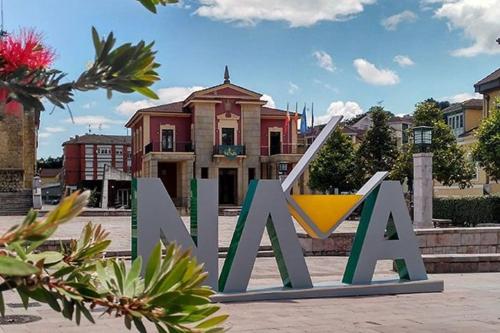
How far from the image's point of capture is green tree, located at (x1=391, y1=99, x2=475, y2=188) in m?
36.4

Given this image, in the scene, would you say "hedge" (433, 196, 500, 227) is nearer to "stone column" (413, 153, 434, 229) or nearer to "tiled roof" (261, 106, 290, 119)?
"stone column" (413, 153, 434, 229)

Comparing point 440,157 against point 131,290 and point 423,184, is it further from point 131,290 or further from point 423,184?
point 131,290

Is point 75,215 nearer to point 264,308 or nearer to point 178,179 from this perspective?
point 264,308

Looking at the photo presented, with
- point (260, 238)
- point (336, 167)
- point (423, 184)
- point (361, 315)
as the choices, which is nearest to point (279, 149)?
point (336, 167)

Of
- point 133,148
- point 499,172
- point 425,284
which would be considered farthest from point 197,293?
point 133,148

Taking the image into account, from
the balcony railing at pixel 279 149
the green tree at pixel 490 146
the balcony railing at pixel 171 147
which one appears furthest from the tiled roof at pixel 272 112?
the green tree at pixel 490 146

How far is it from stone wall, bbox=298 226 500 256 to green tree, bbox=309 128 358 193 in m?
27.3

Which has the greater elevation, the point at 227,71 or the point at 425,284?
the point at 227,71

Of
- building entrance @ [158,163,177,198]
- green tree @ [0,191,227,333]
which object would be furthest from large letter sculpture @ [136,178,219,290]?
building entrance @ [158,163,177,198]

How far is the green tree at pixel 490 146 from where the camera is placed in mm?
30344

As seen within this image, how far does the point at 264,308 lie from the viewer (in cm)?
993

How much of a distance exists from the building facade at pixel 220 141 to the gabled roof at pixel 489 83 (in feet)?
44.6

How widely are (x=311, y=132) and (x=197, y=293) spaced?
5560 centimetres

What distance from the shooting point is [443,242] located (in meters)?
18.2
